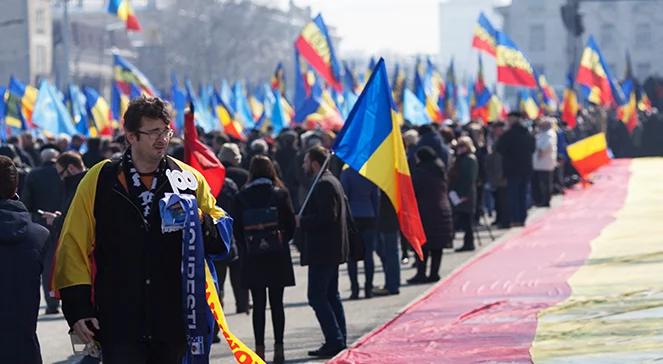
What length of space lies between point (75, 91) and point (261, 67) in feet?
258

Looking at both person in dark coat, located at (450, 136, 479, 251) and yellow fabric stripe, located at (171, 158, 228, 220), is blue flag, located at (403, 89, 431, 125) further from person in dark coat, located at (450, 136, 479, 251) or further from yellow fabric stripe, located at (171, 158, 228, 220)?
yellow fabric stripe, located at (171, 158, 228, 220)

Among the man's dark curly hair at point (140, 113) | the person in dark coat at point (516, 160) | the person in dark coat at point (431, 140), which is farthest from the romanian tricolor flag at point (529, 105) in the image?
the man's dark curly hair at point (140, 113)

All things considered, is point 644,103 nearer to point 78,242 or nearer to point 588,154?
point 588,154

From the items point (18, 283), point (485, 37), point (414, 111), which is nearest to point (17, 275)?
point (18, 283)

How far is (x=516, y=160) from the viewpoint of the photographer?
2428cm

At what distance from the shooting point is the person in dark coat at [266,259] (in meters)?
11.4

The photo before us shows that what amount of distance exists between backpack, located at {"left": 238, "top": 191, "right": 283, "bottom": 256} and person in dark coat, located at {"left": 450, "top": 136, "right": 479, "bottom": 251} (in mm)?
9329

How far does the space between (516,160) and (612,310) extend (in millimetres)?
11737

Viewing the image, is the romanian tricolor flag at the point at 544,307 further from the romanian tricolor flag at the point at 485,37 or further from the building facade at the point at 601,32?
the building facade at the point at 601,32

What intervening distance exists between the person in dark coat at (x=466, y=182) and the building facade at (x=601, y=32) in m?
113

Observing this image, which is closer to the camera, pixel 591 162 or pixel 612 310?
pixel 612 310

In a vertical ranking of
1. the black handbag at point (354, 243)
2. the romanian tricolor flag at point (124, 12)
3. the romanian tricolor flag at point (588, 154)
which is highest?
the romanian tricolor flag at point (124, 12)

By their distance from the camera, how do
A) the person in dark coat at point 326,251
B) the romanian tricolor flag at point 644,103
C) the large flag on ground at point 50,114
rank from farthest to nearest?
the romanian tricolor flag at point 644,103 → the large flag on ground at point 50,114 → the person in dark coat at point 326,251

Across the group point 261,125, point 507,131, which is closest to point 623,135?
point 261,125
